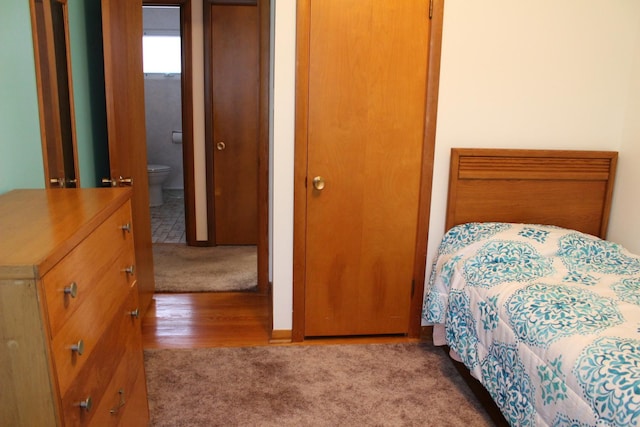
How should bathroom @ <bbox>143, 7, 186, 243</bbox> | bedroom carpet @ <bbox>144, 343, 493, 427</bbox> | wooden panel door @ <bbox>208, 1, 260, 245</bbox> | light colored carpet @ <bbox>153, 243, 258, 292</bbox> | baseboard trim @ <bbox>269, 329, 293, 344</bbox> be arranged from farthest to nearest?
bathroom @ <bbox>143, 7, 186, 243</bbox> → wooden panel door @ <bbox>208, 1, 260, 245</bbox> → light colored carpet @ <bbox>153, 243, 258, 292</bbox> → baseboard trim @ <bbox>269, 329, 293, 344</bbox> → bedroom carpet @ <bbox>144, 343, 493, 427</bbox>

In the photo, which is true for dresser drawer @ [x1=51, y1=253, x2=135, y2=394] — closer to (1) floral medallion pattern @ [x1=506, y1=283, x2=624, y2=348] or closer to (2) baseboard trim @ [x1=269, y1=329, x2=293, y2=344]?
(2) baseboard trim @ [x1=269, y1=329, x2=293, y2=344]

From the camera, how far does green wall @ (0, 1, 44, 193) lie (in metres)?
1.56

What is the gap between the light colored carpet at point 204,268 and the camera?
3.47 m

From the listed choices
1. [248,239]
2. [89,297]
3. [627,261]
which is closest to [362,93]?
[627,261]

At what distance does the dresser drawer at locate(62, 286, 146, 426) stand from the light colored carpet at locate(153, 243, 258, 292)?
1.64 meters

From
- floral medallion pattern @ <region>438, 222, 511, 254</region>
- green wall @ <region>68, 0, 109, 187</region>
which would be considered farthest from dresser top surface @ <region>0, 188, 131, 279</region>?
floral medallion pattern @ <region>438, 222, 511, 254</region>

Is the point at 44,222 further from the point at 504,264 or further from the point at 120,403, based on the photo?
the point at 504,264

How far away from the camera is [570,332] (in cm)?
159

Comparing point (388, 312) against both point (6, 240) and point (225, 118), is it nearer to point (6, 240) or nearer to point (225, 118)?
point (6, 240)

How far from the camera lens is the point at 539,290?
189 cm

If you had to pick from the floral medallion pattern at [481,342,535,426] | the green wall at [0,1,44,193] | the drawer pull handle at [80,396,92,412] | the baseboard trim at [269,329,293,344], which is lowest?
the baseboard trim at [269,329,293,344]

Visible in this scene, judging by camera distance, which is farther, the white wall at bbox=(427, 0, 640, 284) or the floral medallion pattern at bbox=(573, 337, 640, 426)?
the white wall at bbox=(427, 0, 640, 284)

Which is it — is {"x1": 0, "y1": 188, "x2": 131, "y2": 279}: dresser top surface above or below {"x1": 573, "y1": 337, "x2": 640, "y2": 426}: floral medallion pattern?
above

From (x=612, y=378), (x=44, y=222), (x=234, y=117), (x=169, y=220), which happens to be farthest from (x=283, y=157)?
(x=169, y=220)
